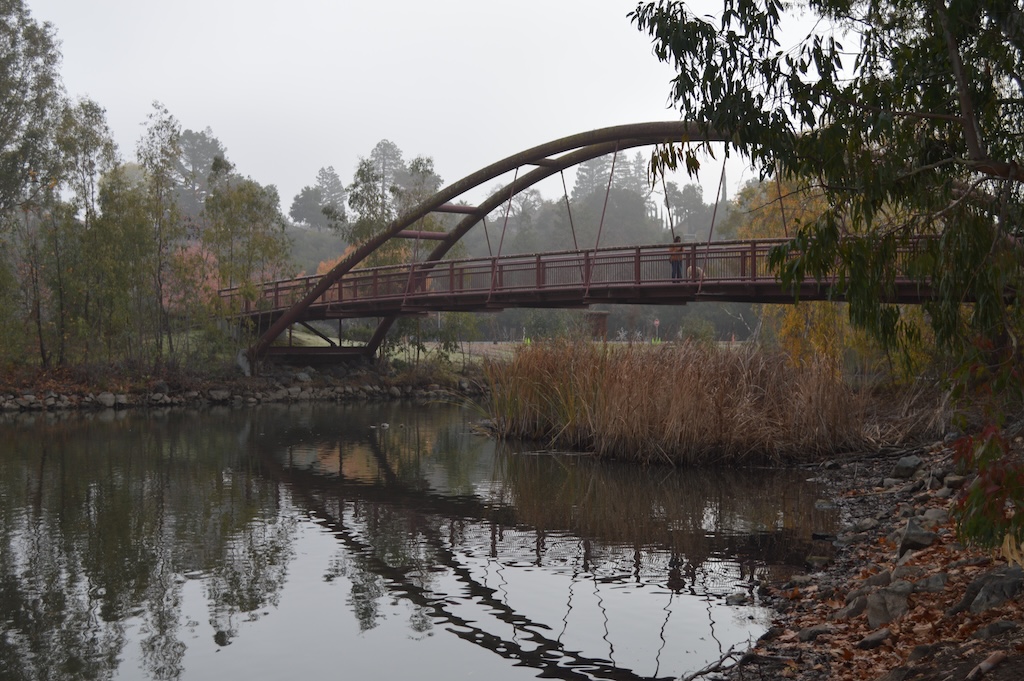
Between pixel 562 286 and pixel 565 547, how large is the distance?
15427 millimetres

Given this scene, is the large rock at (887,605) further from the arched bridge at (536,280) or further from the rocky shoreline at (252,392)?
the rocky shoreline at (252,392)

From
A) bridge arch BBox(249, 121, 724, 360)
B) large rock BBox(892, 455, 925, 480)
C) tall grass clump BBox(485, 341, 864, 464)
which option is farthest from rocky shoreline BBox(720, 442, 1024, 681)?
bridge arch BBox(249, 121, 724, 360)

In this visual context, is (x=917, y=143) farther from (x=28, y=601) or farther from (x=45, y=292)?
(x=45, y=292)

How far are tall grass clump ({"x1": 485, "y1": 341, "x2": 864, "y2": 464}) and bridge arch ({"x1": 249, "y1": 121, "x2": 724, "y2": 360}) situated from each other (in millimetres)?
3975

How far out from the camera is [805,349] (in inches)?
971

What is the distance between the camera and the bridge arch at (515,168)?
2241cm

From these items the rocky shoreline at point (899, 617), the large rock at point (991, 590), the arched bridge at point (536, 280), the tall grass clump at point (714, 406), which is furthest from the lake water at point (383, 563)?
the arched bridge at point (536, 280)

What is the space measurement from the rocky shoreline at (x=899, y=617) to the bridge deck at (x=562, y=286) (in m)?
8.31

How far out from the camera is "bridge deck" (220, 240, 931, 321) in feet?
73.3

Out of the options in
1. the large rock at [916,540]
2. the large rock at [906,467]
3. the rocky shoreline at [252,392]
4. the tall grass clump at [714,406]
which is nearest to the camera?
the large rock at [916,540]

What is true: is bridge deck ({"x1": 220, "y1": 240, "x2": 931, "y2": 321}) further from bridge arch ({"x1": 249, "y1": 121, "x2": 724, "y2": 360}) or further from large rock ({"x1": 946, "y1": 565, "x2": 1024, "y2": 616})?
large rock ({"x1": 946, "y1": 565, "x2": 1024, "y2": 616})

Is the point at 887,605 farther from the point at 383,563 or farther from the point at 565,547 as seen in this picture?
the point at 383,563

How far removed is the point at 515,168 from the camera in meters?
25.4

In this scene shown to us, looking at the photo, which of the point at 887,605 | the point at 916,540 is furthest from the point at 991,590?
the point at 916,540
